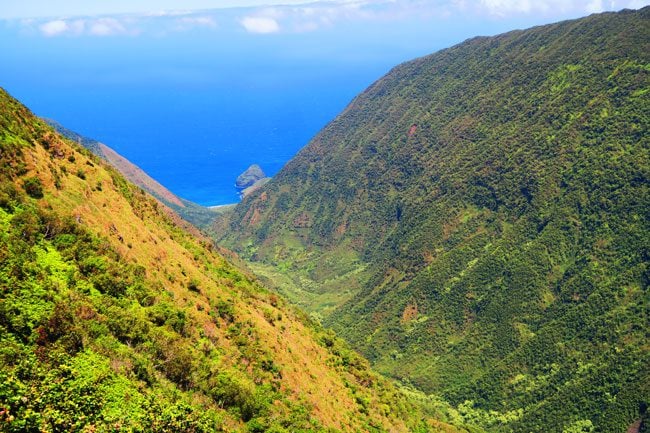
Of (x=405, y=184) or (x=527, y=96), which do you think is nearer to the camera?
(x=527, y=96)

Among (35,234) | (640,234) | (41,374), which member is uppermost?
(35,234)

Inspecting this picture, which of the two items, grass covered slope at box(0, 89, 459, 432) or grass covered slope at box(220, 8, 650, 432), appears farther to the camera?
grass covered slope at box(220, 8, 650, 432)

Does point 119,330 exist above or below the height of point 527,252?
above

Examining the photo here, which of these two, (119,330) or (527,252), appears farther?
(527,252)

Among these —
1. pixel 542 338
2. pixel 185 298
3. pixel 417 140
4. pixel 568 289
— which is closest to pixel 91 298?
pixel 185 298

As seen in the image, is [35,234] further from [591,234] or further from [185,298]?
[591,234]
